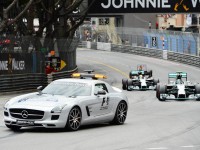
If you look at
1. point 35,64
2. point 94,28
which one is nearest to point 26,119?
point 35,64

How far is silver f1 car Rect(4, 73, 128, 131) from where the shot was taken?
14727 mm

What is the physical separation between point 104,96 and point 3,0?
29823 millimetres

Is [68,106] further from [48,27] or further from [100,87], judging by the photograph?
[48,27]

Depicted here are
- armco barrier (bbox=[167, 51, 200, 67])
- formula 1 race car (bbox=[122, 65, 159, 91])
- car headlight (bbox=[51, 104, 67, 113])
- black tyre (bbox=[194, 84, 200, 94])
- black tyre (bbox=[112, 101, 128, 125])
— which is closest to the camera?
Result: car headlight (bbox=[51, 104, 67, 113])

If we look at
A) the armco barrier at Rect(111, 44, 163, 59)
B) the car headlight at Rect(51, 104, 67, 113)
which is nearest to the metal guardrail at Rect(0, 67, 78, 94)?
the car headlight at Rect(51, 104, 67, 113)

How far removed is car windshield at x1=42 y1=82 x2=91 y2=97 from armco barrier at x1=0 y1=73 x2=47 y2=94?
15700mm

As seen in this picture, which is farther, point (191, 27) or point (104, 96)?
point (191, 27)

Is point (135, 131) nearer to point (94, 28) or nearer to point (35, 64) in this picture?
point (35, 64)

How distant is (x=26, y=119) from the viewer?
14.8 metres

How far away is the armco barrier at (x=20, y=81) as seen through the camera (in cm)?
3203

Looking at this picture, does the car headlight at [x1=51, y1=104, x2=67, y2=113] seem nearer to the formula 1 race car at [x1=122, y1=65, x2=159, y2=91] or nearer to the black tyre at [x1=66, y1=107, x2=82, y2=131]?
the black tyre at [x1=66, y1=107, x2=82, y2=131]

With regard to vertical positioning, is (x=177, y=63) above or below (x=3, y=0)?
below

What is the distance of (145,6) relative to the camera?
47.2 meters

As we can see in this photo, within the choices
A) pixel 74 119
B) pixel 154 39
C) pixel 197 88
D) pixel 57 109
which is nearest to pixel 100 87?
pixel 74 119
